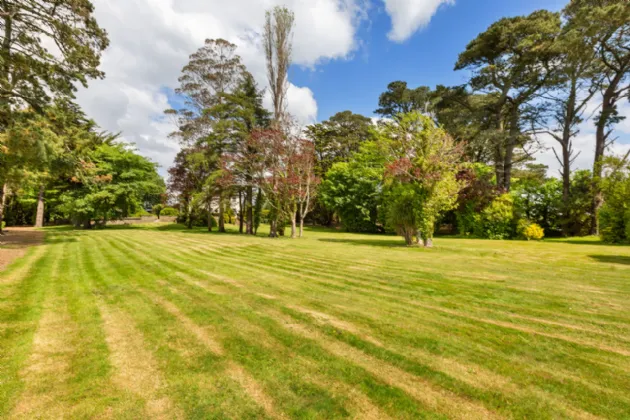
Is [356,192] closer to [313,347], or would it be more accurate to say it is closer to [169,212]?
[313,347]

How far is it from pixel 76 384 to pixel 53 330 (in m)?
1.83

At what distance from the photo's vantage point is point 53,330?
3.93 m

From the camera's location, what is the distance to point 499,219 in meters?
22.7

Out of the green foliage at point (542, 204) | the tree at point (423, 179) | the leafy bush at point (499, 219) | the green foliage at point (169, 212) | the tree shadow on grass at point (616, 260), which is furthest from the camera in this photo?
the green foliage at point (169, 212)

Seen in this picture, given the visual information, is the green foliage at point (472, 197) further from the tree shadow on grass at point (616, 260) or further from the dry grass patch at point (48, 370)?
the dry grass patch at point (48, 370)

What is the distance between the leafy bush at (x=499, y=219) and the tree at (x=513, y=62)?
92.9 inches

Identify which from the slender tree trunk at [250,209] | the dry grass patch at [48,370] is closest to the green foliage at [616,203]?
the dry grass patch at [48,370]

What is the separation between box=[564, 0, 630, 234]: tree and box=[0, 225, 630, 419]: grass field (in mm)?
19036

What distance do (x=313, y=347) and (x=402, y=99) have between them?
33626 millimetres

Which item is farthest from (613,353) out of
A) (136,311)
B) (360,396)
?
(136,311)

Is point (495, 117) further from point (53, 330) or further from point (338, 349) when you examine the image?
point (53, 330)

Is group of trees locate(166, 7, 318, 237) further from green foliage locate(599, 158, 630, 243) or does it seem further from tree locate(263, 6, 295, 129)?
green foliage locate(599, 158, 630, 243)

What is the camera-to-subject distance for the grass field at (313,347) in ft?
8.07

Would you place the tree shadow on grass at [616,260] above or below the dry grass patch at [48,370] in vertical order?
above
